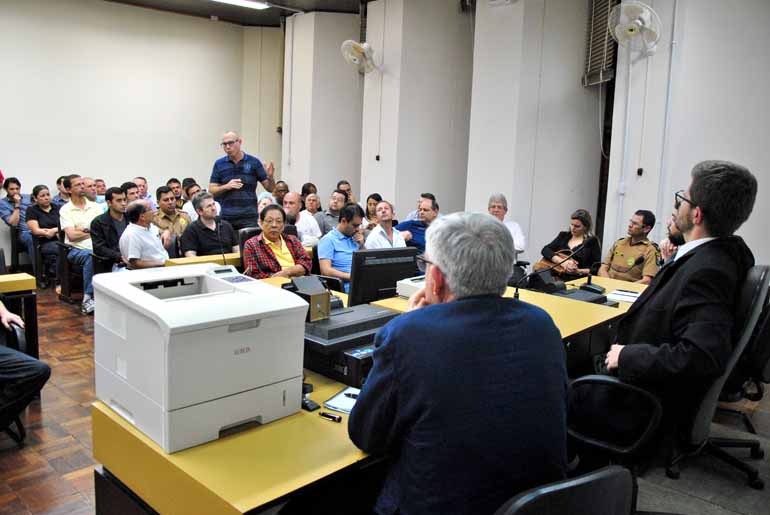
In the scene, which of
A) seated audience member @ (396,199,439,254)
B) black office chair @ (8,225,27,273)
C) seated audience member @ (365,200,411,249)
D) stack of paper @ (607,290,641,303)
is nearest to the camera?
stack of paper @ (607,290,641,303)

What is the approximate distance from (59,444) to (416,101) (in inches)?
220

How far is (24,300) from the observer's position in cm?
329

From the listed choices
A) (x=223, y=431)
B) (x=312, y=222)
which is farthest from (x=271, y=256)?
(x=223, y=431)

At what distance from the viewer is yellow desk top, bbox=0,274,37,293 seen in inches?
127

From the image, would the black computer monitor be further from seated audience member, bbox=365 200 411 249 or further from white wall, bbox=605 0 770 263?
white wall, bbox=605 0 770 263

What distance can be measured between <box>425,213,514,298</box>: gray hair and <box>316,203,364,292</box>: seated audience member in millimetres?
2921

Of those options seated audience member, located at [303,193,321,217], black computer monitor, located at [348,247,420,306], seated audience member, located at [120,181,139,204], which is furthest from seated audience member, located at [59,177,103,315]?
black computer monitor, located at [348,247,420,306]

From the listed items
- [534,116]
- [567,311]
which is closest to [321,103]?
[534,116]

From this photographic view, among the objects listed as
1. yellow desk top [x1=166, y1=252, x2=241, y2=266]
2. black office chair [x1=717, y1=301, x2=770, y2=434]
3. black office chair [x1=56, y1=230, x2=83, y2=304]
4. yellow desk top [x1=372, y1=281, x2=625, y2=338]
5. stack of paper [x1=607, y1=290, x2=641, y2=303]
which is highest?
yellow desk top [x1=372, y1=281, x2=625, y2=338]

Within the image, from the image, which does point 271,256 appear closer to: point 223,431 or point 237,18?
point 223,431

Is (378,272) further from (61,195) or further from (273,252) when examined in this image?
(61,195)

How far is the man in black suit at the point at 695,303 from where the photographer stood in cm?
184

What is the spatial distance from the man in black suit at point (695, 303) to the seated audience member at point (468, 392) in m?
0.71

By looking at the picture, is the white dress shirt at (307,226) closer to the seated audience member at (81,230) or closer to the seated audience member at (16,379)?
the seated audience member at (81,230)
